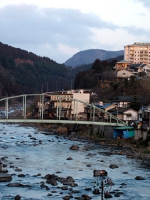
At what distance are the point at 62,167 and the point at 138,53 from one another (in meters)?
51.9

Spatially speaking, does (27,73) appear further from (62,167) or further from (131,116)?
(62,167)

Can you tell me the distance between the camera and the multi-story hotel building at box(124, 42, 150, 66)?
75188 millimetres

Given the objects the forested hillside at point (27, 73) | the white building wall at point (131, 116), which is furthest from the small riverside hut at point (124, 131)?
the forested hillside at point (27, 73)

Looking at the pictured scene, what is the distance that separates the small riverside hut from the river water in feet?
9.83

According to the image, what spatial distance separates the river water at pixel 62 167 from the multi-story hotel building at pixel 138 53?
39.1 metres

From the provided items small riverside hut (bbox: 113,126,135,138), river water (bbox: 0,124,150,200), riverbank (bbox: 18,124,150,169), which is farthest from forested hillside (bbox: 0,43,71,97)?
river water (bbox: 0,124,150,200)

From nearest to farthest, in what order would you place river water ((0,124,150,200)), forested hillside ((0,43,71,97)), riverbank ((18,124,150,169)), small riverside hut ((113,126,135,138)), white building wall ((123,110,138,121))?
1. river water ((0,124,150,200))
2. riverbank ((18,124,150,169))
3. small riverside hut ((113,126,135,138))
4. white building wall ((123,110,138,121))
5. forested hillside ((0,43,71,97))

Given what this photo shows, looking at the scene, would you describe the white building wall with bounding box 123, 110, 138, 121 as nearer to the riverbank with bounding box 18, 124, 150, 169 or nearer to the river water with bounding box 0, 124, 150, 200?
the riverbank with bounding box 18, 124, 150, 169

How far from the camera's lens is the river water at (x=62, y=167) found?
20250mm

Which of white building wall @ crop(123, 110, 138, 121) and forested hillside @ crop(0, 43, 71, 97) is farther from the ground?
forested hillside @ crop(0, 43, 71, 97)

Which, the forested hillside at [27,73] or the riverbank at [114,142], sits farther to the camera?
the forested hillside at [27,73]

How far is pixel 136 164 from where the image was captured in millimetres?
27453

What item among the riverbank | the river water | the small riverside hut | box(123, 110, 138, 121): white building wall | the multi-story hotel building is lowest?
the river water

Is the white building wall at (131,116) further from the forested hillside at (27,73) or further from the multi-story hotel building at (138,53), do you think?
the forested hillside at (27,73)
